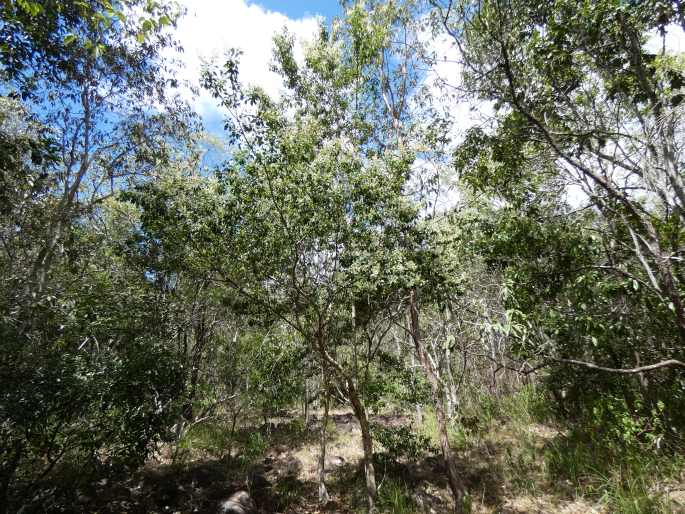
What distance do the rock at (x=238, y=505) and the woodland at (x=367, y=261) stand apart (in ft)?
0.22

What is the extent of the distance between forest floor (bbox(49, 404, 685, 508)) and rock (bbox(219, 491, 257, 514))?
538mm

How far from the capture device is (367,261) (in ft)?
20.7

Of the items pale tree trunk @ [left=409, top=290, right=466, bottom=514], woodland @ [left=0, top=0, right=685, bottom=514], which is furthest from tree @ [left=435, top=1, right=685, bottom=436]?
pale tree trunk @ [left=409, top=290, right=466, bottom=514]

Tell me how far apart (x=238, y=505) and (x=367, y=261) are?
19.5ft

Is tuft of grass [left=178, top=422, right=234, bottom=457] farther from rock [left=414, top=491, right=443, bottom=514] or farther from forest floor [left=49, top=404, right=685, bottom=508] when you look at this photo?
rock [left=414, top=491, right=443, bottom=514]

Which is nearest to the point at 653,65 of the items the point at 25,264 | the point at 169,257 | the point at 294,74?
the point at 294,74

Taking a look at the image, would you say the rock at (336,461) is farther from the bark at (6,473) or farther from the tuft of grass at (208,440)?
the bark at (6,473)

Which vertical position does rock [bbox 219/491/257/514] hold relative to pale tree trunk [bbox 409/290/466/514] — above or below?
below

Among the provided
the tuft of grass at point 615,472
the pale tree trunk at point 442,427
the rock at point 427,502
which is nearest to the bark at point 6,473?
the pale tree trunk at point 442,427

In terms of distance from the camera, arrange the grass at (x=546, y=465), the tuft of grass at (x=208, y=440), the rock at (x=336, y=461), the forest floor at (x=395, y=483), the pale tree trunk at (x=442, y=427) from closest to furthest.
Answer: the grass at (x=546, y=465) → the forest floor at (x=395, y=483) → the pale tree trunk at (x=442, y=427) → the rock at (x=336, y=461) → the tuft of grass at (x=208, y=440)

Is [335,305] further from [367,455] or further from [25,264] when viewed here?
[25,264]

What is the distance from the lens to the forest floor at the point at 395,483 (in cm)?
637

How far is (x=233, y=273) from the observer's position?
7008 mm

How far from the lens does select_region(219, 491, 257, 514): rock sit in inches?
282
